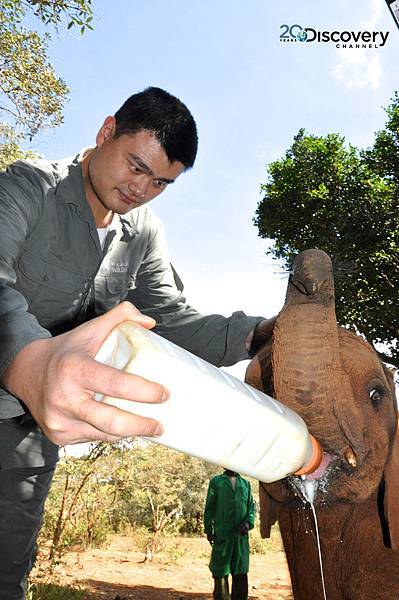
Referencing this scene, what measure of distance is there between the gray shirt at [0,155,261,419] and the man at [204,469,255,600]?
24.4ft

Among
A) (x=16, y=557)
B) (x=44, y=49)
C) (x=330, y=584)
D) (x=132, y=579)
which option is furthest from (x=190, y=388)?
(x=132, y=579)

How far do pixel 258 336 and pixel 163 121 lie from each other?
1.52 m

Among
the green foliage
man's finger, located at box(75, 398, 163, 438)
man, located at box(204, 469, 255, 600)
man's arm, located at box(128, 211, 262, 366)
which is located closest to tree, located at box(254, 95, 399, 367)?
man, located at box(204, 469, 255, 600)

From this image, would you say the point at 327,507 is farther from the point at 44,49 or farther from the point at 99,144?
the point at 44,49

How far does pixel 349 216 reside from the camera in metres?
14.7

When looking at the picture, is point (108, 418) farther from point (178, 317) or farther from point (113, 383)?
point (178, 317)

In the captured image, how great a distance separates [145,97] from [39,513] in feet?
8.82

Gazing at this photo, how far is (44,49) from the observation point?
859cm

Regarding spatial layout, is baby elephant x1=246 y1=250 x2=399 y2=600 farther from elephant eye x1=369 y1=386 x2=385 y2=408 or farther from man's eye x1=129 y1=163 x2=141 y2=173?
man's eye x1=129 y1=163 x2=141 y2=173

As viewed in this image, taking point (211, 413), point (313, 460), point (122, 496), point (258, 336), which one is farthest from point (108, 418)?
point (122, 496)

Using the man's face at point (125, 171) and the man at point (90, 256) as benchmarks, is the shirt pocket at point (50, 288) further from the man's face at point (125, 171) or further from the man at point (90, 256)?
the man's face at point (125, 171)

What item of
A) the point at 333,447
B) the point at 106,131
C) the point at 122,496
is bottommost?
the point at 122,496

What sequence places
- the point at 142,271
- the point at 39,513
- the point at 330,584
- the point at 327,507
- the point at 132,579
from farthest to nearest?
the point at 132,579, the point at 142,271, the point at 39,513, the point at 330,584, the point at 327,507

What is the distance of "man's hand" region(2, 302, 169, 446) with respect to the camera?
1024 millimetres
